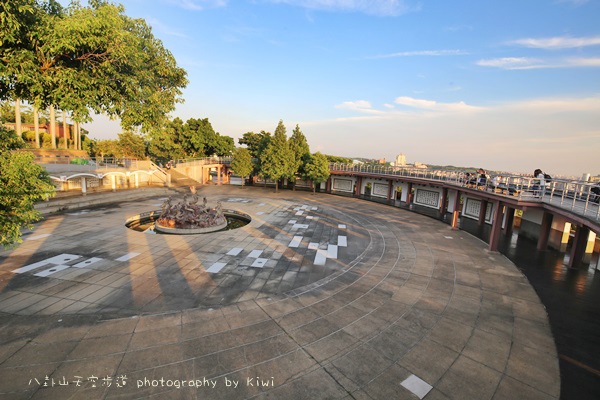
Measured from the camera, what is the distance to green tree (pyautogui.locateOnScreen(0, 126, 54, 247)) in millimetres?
5391

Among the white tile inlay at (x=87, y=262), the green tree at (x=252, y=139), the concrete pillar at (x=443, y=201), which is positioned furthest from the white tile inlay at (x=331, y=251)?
the green tree at (x=252, y=139)

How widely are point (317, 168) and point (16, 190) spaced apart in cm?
3278

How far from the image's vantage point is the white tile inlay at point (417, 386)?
5832 millimetres

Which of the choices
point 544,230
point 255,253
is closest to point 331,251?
point 255,253

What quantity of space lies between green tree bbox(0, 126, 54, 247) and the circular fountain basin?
11.7m

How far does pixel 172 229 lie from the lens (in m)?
17.7

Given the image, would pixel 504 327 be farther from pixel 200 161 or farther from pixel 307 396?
pixel 200 161

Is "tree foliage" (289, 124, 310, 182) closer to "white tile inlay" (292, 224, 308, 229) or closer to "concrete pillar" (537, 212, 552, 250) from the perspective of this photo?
"white tile inlay" (292, 224, 308, 229)

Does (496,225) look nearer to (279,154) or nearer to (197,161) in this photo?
(279,154)

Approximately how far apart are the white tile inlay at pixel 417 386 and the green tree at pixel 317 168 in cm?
3164

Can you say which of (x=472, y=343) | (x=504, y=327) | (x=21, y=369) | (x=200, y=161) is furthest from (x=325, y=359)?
(x=200, y=161)

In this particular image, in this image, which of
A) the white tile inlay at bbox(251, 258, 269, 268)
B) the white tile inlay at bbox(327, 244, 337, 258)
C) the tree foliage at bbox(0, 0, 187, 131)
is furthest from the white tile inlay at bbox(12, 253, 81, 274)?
the white tile inlay at bbox(327, 244, 337, 258)

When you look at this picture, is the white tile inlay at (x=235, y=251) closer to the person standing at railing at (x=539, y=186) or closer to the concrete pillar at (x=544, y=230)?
the person standing at railing at (x=539, y=186)

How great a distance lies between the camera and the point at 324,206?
29172 millimetres
